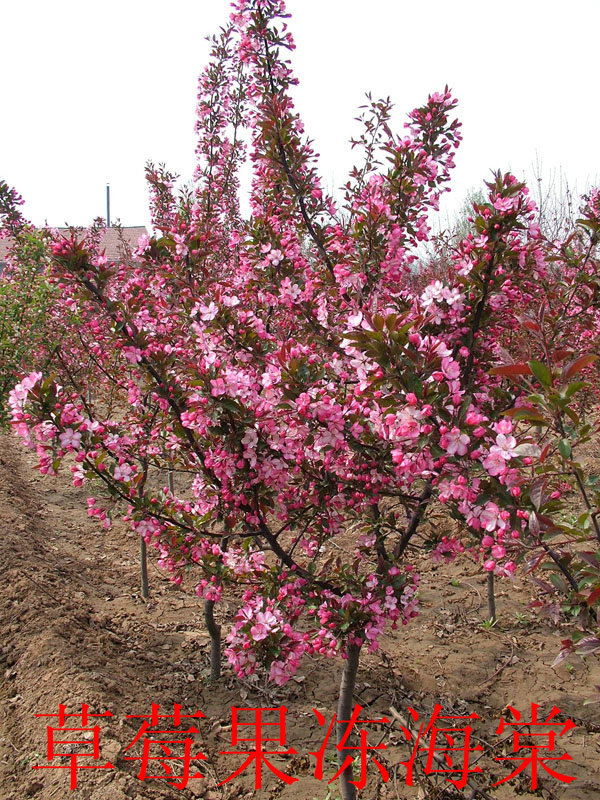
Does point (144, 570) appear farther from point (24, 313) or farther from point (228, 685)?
point (24, 313)

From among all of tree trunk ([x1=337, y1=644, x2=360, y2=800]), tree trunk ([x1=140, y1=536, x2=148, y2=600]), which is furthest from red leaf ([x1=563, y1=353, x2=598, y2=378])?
tree trunk ([x1=140, y1=536, x2=148, y2=600])

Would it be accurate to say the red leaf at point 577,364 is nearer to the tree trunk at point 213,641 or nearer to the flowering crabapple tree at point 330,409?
the flowering crabapple tree at point 330,409

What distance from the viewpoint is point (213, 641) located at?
339 cm

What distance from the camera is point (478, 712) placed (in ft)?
10.3

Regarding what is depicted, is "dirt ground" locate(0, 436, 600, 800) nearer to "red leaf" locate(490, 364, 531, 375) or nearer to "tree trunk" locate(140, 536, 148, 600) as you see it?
"tree trunk" locate(140, 536, 148, 600)

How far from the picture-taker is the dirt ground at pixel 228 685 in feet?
8.32

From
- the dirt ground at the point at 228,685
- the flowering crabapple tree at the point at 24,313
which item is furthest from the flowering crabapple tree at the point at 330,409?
the flowering crabapple tree at the point at 24,313

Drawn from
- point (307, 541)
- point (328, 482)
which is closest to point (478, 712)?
point (307, 541)

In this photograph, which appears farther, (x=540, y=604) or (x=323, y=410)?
(x=323, y=410)

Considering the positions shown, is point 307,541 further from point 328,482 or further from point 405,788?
point 405,788

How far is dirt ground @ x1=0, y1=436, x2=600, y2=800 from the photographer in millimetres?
2537

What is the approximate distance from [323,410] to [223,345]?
2.27 ft

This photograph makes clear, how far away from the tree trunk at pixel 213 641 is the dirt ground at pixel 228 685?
84 mm

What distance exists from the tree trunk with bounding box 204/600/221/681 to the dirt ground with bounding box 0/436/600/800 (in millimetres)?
84
